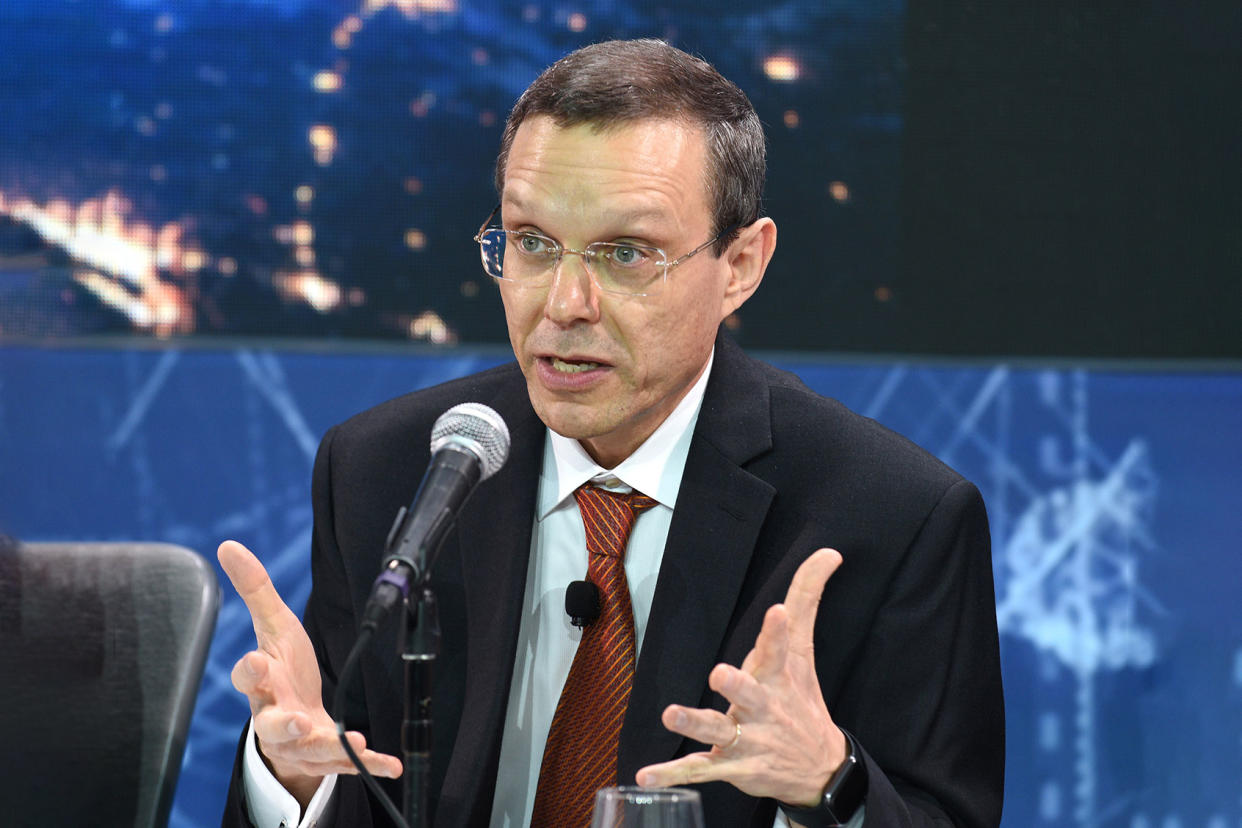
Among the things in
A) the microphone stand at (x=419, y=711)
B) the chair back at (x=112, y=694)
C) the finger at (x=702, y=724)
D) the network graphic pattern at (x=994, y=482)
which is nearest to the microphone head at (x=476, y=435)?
the microphone stand at (x=419, y=711)

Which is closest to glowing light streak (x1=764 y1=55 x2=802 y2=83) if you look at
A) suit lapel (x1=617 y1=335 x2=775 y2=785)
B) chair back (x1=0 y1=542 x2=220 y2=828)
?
suit lapel (x1=617 y1=335 x2=775 y2=785)

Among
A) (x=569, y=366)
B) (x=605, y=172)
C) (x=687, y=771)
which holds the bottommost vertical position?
(x=687, y=771)

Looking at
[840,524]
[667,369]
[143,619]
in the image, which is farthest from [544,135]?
[143,619]

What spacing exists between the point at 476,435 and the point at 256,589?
18.0 inches

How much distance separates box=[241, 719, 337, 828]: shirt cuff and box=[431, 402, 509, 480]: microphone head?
52cm

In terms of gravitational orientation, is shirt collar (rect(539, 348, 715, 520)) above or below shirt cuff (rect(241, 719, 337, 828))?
above

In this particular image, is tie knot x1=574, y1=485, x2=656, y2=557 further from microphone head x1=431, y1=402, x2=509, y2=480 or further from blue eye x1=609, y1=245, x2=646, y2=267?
microphone head x1=431, y1=402, x2=509, y2=480

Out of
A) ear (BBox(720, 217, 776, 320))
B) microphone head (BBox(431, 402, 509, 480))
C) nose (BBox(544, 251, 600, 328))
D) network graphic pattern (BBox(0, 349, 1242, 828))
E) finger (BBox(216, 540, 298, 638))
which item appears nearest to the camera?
microphone head (BBox(431, 402, 509, 480))

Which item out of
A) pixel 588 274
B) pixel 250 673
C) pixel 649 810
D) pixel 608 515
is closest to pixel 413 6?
pixel 588 274

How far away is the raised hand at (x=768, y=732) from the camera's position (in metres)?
1.30

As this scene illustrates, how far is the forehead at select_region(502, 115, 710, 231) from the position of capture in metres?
1.66

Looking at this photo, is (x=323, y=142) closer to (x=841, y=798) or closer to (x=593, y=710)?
(x=593, y=710)

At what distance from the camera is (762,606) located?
1.71m

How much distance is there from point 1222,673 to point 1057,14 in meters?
1.50
